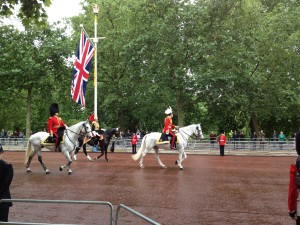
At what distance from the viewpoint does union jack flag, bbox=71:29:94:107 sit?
23.5 m

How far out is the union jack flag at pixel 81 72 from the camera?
23461 mm

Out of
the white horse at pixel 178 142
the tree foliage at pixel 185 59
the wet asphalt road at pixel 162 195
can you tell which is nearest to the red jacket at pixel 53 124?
the wet asphalt road at pixel 162 195

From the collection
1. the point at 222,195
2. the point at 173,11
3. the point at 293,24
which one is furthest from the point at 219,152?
the point at 222,195

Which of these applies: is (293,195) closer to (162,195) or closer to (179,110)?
(162,195)

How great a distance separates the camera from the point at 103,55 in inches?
1665

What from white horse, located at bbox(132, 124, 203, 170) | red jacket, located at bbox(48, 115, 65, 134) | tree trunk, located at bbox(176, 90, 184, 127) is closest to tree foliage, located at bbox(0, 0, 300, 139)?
tree trunk, located at bbox(176, 90, 184, 127)

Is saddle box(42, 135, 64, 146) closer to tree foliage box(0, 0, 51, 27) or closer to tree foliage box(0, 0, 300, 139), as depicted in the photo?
tree foliage box(0, 0, 51, 27)

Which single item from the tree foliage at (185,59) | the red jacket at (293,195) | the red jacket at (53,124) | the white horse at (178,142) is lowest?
the red jacket at (293,195)

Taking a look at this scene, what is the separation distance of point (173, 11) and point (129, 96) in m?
10.7

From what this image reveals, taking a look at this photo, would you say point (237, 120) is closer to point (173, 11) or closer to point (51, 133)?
point (173, 11)

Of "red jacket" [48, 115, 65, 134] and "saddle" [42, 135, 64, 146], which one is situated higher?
"red jacket" [48, 115, 65, 134]

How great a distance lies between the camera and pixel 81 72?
78.0 ft

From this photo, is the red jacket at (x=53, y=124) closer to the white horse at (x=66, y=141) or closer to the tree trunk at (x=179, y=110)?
the white horse at (x=66, y=141)

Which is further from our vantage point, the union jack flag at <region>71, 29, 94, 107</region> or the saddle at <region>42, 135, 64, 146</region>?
the union jack flag at <region>71, 29, 94, 107</region>
